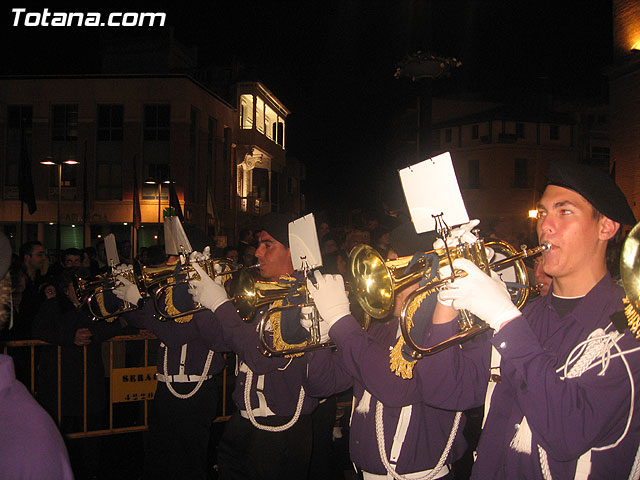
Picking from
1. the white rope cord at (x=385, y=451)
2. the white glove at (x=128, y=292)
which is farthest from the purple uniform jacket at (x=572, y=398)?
the white glove at (x=128, y=292)

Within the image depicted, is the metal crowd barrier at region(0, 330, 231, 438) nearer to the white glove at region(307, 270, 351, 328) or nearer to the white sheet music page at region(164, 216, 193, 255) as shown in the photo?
the white sheet music page at region(164, 216, 193, 255)

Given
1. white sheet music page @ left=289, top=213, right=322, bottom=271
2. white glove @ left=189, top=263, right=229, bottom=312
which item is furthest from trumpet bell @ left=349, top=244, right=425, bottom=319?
white glove @ left=189, top=263, right=229, bottom=312

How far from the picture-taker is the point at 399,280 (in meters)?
2.52

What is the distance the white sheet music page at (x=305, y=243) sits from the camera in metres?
3.16

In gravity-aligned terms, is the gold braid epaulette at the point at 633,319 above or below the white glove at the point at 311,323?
above

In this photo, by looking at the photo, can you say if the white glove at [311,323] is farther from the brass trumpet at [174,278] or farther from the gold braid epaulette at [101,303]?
the gold braid epaulette at [101,303]

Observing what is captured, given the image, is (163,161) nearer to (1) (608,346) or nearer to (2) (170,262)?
(2) (170,262)

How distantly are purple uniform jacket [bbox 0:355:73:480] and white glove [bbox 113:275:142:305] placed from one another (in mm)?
3714

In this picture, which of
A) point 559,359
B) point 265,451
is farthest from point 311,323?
point 559,359

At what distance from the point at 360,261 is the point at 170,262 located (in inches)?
117

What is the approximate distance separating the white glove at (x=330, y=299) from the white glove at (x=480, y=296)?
2.32 feet

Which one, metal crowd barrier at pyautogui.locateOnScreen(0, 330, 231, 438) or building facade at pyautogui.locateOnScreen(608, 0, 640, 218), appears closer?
metal crowd barrier at pyautogui.locateOnScreen(0, 330, 231, 438)

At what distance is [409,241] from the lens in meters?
3.44

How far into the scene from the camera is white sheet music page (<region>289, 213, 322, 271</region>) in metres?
3.16
